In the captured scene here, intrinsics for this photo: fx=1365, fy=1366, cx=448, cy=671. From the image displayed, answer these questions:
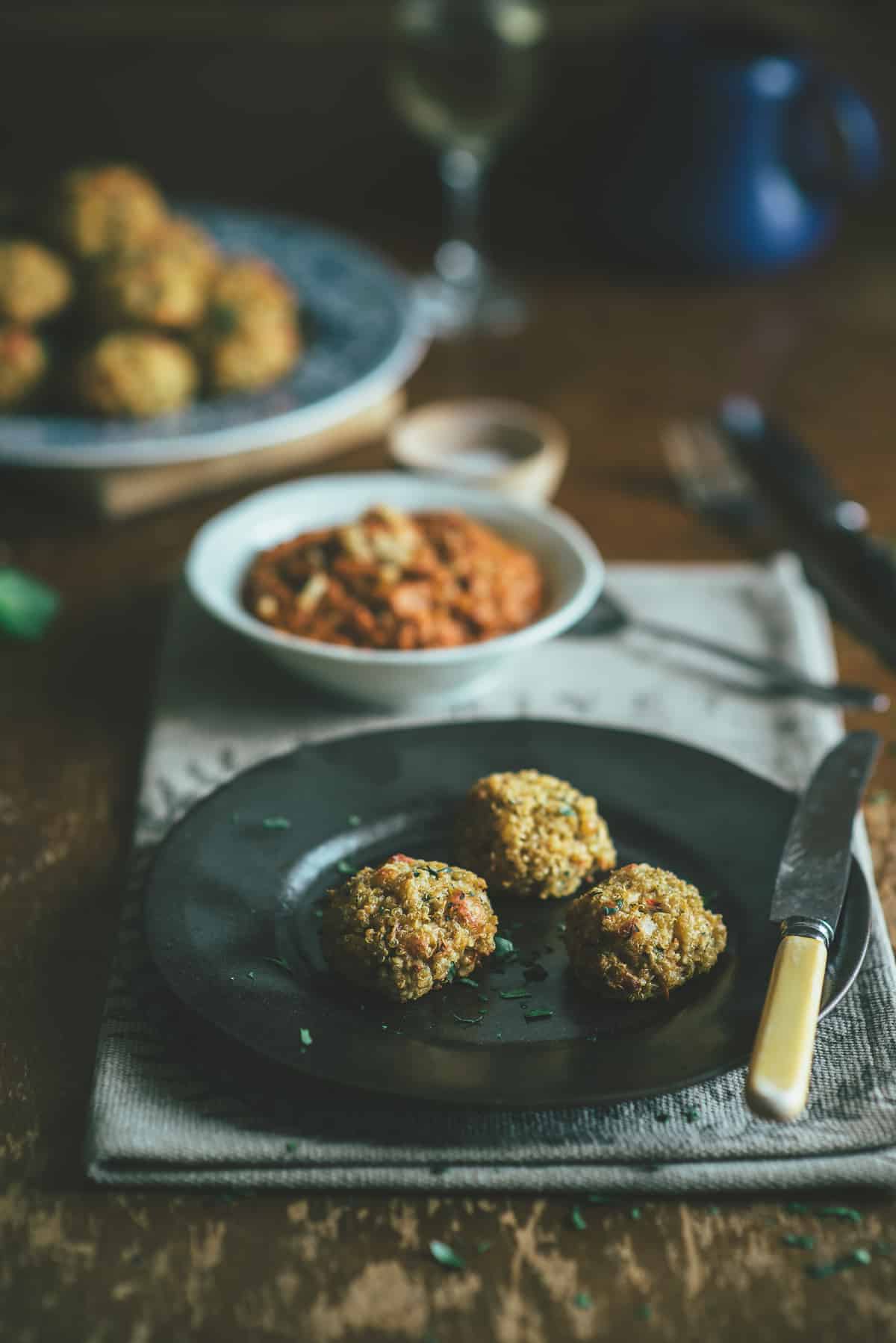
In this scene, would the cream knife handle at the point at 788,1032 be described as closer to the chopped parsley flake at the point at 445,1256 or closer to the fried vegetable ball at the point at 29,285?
the chopped parsley flake at the point at 445,1256

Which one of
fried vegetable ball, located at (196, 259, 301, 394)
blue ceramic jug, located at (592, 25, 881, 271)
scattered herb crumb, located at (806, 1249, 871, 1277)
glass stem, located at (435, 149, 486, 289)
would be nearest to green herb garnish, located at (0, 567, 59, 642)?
fried vegetable ball, located at (196, 259, 301, 394)

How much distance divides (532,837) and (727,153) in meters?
1.61

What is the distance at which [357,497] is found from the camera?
150cm

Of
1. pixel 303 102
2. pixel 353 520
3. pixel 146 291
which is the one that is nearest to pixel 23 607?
pixel 353 520

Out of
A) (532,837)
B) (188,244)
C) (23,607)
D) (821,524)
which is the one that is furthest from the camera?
(188,244)

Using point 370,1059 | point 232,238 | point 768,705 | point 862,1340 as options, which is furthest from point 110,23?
point 862,1340

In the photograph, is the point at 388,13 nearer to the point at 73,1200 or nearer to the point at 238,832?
the point at 238,832

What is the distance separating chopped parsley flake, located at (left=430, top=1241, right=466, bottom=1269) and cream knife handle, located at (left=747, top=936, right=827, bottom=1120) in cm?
20

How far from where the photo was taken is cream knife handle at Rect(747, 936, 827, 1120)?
29.6 inches

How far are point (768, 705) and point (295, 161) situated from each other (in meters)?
1.89

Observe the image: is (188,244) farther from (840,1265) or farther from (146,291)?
(840,1265)

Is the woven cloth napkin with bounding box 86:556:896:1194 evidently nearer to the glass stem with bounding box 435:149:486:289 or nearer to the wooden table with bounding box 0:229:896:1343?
the wooden table with bounding box 0:229:896:1343

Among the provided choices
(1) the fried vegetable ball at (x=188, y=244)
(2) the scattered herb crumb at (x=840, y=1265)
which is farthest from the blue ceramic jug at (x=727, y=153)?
(2) the scattered herb crumb at (x=840, y=1265)

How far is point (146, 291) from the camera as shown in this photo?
1.75 m
